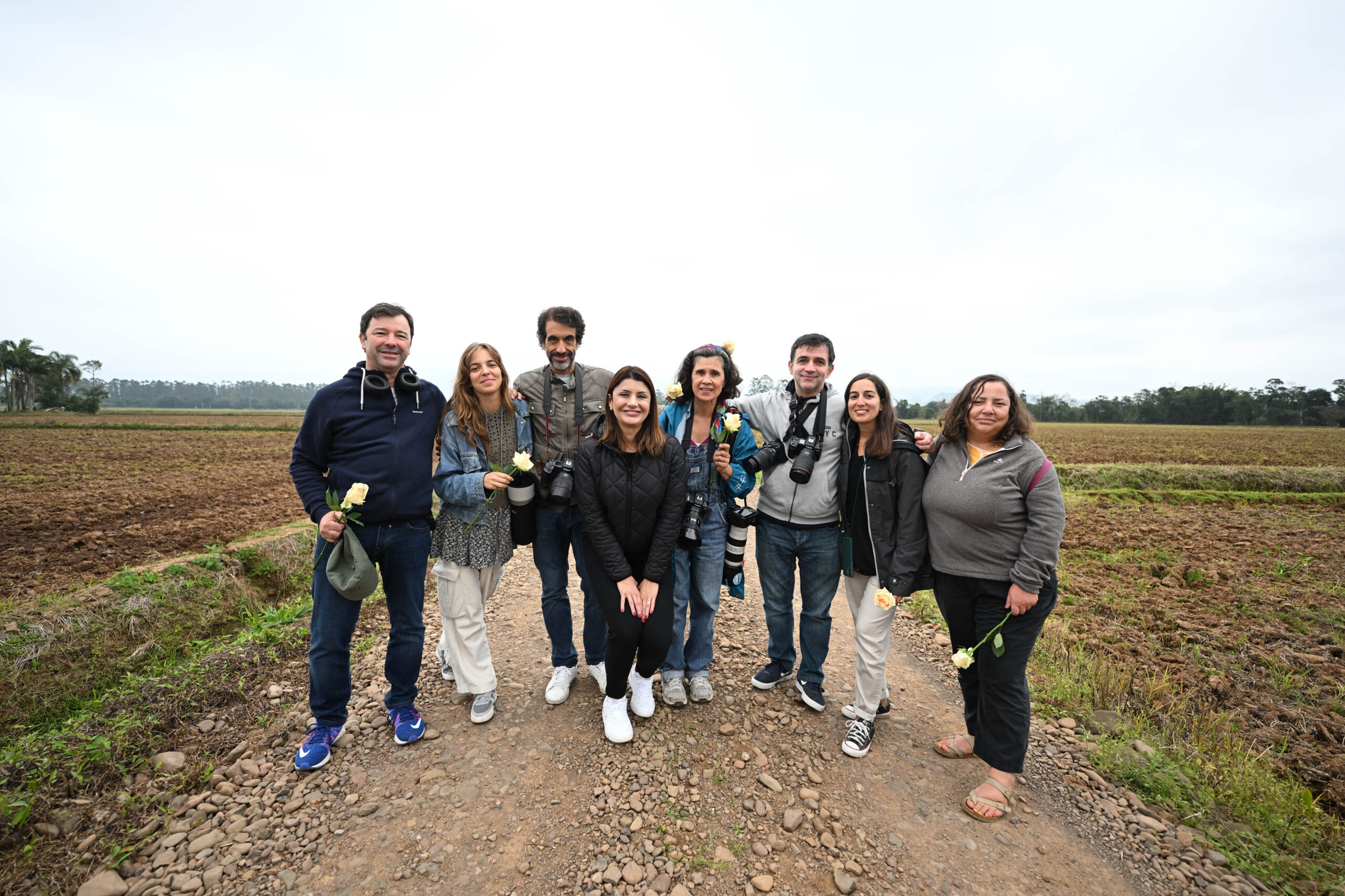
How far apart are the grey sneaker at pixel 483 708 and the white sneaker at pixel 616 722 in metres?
0.89

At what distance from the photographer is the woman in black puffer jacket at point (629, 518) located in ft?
11.0

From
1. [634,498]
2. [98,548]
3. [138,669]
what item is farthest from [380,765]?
[98,548]

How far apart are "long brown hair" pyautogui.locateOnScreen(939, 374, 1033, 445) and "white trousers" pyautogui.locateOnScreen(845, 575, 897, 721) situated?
1.14 metres

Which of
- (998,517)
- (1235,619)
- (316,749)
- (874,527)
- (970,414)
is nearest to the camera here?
(998,517)

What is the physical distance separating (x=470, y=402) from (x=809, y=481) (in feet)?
8.11

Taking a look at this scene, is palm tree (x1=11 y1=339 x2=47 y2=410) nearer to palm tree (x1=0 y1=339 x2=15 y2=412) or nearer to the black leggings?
palm tree (x1=0 y1=339 x2=15 y2=412)

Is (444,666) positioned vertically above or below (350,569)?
below

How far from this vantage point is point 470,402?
3402mm

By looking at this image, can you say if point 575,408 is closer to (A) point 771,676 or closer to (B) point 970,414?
(B) point 970,414

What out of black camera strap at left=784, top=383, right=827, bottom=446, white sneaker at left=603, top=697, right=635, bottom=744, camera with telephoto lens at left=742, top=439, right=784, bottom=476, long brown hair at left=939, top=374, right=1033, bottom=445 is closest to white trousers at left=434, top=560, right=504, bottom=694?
white sneaker at left=603, top=697, right=635, bottom=744

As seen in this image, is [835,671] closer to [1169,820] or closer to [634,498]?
[1169,820]

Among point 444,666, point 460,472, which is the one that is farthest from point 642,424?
point 444,666

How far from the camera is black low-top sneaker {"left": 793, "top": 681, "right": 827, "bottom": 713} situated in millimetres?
3869

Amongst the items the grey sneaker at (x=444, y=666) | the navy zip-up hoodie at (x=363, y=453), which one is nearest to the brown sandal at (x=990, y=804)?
the grey sneaker at (x=444, y=666)
